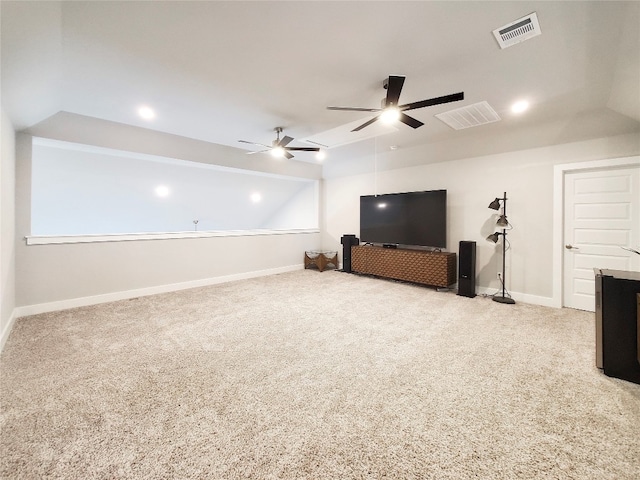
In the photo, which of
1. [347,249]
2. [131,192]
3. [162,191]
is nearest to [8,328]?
[131,192]

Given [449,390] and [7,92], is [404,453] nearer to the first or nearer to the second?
[449,390]

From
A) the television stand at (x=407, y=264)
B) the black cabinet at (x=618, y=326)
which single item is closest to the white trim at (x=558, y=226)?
the television stand at (x=407, y=264)

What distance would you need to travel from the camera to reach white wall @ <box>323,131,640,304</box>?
389cm

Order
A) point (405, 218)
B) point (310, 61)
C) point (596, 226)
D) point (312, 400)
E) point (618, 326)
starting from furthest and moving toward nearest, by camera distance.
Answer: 1. point (405, 218)
2. point (596, 226)
3. point (310, 61)
4. point (618, 326)
5. point (312, 400)

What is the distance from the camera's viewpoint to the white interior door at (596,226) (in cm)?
344

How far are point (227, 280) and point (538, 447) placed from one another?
5.13 m

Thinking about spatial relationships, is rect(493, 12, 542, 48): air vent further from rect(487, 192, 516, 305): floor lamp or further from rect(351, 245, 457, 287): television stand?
rect(351, 245, 457, 287): television stand

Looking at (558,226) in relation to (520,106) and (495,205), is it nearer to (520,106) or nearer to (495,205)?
(495,205)

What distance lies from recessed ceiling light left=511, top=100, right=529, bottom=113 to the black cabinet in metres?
2.17

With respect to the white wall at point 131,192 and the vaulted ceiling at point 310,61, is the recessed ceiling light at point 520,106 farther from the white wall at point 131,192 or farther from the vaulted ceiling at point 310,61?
the white wall at point 131,192

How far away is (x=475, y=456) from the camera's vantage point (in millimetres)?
1393

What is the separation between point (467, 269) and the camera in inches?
175

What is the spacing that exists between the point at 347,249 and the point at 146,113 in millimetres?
4530

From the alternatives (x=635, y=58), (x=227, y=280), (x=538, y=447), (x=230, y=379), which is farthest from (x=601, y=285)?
(x=227, y=280)
